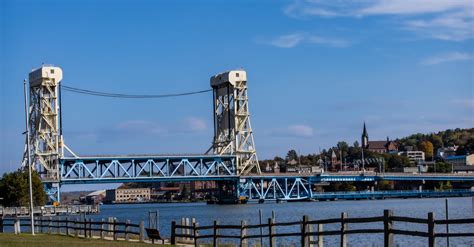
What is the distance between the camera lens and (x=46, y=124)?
168 m

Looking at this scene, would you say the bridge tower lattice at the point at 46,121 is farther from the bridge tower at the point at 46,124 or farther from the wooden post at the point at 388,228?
the wooden post at the point at 388,228

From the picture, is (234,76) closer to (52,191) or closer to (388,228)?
(52,191)

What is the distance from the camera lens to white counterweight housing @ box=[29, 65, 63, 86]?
6503 inches

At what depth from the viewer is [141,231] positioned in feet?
151

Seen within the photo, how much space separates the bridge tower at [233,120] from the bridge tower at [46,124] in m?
33.2

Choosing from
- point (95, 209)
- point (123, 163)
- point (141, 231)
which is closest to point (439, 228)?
point (141, 231)

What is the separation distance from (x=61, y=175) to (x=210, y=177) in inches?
1145

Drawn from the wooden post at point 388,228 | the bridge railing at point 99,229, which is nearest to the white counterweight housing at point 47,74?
the bridge railing at point 99,229

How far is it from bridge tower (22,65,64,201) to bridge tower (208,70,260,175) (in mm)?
33206

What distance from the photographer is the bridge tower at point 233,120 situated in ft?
600

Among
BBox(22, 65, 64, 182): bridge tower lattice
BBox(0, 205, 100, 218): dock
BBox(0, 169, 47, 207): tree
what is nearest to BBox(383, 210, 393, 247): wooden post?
BBox(0, 205, 100, 218): dock

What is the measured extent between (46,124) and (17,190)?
2846 centimetres

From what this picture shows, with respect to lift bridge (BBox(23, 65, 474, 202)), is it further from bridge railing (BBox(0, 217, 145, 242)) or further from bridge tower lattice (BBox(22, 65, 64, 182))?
bridge railing (BBox(0, 217, 145, 242))

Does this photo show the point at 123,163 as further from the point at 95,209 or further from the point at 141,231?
the point at 141,231
